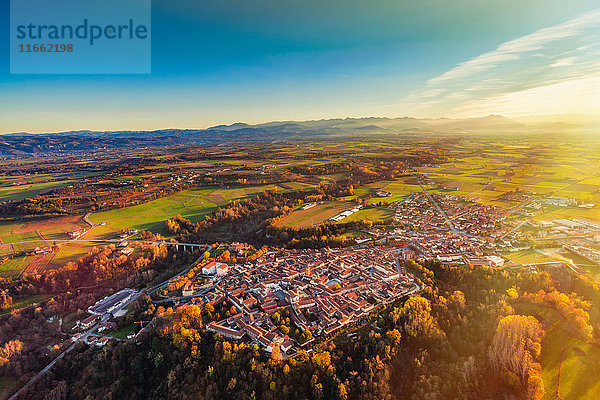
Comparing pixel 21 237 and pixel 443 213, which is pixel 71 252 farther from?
pixel 443 213

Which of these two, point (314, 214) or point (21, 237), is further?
point (314, 214)

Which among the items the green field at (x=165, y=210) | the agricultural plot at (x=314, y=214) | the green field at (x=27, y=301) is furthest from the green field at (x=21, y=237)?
the agricultural plot at (x=314, y=214)

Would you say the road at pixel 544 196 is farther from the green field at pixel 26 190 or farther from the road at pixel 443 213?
the green field at pixel 26 190

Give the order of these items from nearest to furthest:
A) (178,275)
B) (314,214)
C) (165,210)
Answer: (178,275) → (314,214) → (165,210)

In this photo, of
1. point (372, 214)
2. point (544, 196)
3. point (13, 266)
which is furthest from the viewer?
point (544, 196)

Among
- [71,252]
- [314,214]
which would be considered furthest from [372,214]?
[71,252]

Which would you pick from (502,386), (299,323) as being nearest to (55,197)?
(299,323)

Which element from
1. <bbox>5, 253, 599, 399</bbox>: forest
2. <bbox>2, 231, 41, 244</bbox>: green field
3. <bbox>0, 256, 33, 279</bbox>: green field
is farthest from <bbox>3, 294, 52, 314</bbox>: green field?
<bbox>2, 231, 41, 244</bbox>: green field

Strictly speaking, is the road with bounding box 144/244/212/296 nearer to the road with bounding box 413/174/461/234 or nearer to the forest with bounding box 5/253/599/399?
the forest with bounding box 5/253/599/399

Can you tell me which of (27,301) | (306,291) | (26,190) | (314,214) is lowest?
(27,301)

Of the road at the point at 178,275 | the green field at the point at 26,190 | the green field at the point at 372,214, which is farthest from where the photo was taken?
the green field at the point at 26,190

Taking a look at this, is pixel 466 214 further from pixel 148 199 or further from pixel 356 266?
pixel 148 199
